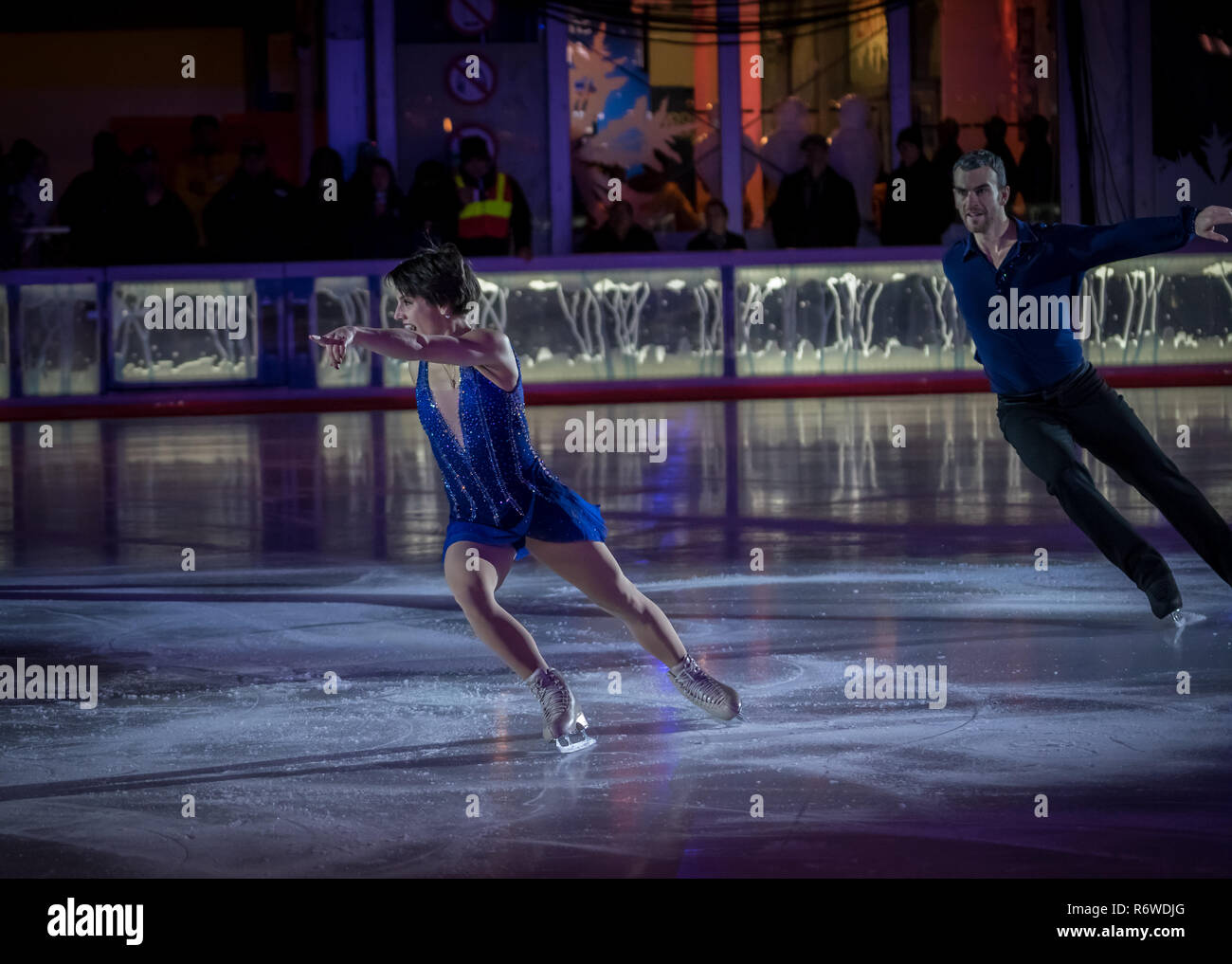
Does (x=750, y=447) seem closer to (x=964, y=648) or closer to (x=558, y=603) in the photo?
(x=558, y=603)

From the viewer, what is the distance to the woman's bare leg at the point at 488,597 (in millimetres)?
4359

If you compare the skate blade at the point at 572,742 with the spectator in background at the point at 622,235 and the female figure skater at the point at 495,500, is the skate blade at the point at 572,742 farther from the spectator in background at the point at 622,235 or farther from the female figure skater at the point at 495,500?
the spectator in background at the point at 622,235

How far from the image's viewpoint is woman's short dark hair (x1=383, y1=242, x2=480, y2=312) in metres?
4.33

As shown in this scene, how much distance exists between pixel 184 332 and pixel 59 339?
107 centimetres

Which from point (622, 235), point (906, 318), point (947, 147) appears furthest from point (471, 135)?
point (906, 318)

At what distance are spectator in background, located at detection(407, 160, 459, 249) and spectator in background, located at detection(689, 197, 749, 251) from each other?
7.58ft

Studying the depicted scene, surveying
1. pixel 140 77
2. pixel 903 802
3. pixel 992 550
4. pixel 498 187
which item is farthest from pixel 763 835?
pixel 140 77

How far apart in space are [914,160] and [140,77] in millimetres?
12018

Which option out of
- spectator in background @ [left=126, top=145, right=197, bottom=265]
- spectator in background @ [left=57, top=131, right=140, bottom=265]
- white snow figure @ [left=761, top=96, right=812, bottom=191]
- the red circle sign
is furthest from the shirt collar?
the red circle sign

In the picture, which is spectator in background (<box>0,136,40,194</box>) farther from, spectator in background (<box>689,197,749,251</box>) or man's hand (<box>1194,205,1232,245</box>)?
man's hand (<box>1194,205,1232,245</box>)

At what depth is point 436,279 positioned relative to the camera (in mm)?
4336

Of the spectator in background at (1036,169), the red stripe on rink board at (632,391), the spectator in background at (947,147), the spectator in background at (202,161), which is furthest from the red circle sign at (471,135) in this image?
the spectator in background at (1036,169)

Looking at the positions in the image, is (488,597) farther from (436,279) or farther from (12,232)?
(12,232)
